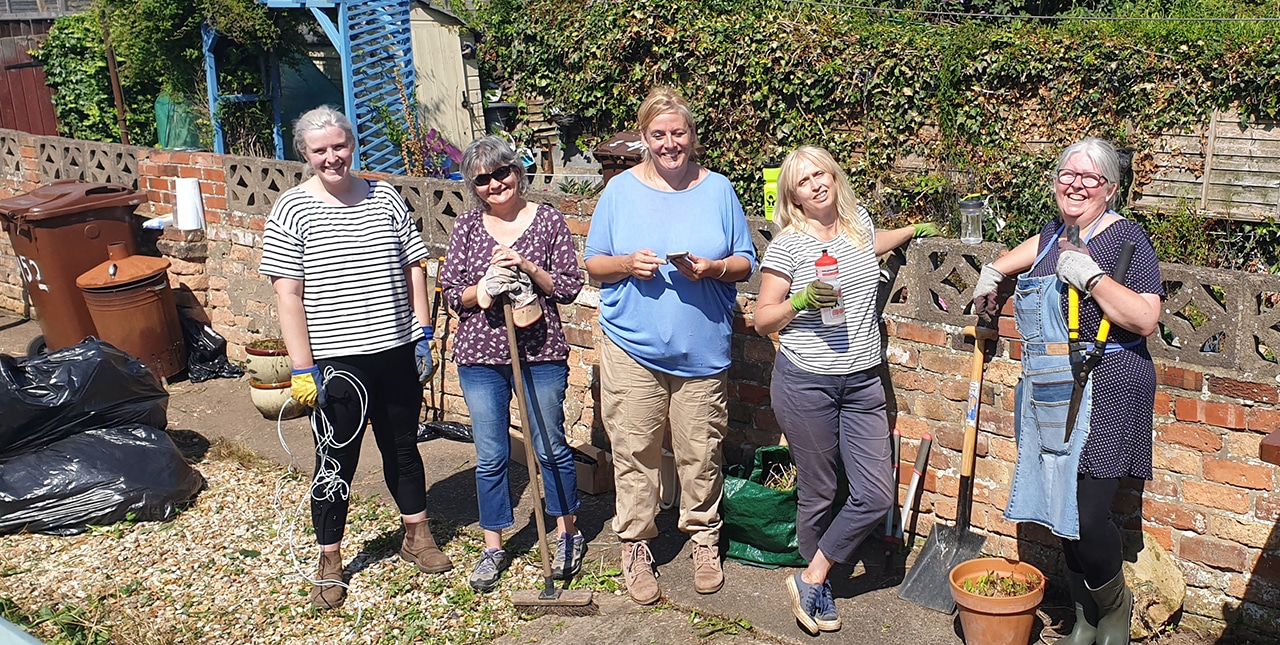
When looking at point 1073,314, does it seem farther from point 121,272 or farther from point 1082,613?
point 121,272

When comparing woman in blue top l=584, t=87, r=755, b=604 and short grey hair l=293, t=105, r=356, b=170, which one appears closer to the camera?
woman in blue top l=584, t=87, r=755, b=604

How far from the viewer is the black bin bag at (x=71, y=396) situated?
542 cm

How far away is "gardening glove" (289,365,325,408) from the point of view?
13.9 ft

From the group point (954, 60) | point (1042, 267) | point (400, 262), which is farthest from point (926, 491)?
point (954, 60)

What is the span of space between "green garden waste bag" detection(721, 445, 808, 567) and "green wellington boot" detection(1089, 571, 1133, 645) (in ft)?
3.91

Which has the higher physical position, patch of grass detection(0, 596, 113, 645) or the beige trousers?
the beige trousers

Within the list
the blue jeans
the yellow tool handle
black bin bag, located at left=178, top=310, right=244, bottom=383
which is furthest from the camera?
black bin bag, located at left=178, top=310, right=244, bottom=383

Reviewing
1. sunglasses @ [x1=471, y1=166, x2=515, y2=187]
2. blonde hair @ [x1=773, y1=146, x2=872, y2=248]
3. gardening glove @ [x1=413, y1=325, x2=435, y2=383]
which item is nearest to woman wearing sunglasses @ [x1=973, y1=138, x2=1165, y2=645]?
blonde hair @ [x1=773, y1=146, x2=872, y2=248]

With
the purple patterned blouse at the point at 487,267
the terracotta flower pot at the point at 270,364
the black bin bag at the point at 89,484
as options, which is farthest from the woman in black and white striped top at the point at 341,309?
the terracotta flower pot at the point at 270,364

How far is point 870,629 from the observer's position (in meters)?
4.09

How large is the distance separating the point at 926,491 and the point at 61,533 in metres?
4.04

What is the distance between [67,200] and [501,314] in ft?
16.1

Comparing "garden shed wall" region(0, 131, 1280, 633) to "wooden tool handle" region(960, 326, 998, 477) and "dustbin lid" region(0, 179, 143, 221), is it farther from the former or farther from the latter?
"dustbin lid" region(0, 179, 143, 221)

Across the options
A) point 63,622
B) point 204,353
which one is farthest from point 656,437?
point 204,353
